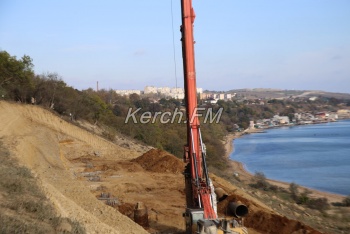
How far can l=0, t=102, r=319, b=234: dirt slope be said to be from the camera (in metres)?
11.6

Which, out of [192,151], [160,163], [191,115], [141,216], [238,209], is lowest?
[160,163]

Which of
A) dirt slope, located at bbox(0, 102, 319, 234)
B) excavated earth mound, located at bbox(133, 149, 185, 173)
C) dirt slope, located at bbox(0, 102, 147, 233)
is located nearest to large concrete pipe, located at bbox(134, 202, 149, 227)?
dirt slope, located at bbox(0, 102, 319, 234)

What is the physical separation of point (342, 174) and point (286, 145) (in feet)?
110

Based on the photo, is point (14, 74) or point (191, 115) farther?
point (14, 74)

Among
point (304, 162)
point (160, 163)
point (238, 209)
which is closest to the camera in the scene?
point (238, 209)

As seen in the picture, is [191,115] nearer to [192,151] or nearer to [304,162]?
[192,151]

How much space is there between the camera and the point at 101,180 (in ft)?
70.3

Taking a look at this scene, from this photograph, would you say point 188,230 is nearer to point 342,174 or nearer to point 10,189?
point 10,189

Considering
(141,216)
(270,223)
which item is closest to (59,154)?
(141,216)

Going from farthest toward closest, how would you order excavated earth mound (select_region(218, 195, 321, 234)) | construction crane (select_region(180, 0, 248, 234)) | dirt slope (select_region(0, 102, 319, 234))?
excavated earth mound (select_region(218, 195, 321, 234)), dirt slope (select_region(0, 102, 319, 234)), construction crane (select_region(180, 0, 248, 234))

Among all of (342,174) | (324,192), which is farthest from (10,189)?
(342,174)

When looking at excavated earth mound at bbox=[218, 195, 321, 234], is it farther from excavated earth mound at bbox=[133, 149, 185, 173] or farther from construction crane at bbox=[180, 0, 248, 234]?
excavated earth mound at bbox=[133, 149, 185, 173]

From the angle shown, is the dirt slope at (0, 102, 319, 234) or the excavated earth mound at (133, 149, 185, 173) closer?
the dirt slope at (0, 102, 319, 234)

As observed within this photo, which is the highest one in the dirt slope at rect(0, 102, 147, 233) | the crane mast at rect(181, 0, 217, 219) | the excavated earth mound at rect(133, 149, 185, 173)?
the crane mast at rect(181, 0, 217, 219)
